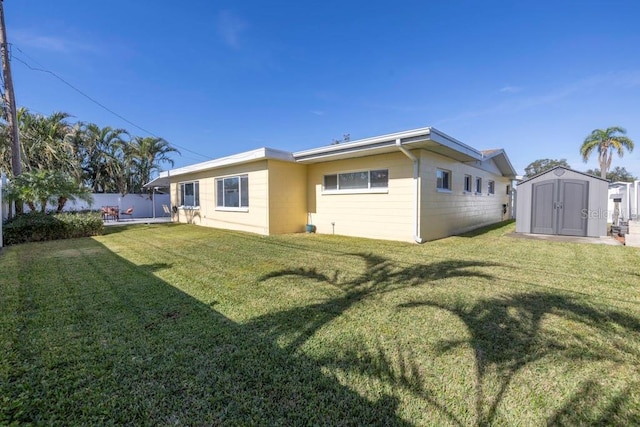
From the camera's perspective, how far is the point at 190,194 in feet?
48.6

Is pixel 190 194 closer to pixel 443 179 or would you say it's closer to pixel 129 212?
pixel 129 212

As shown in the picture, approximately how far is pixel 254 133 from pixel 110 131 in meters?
10.1

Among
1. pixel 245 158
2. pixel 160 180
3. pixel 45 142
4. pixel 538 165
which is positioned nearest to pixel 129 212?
pixel 160 180

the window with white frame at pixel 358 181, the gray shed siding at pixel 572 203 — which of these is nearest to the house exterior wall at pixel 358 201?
the window with white frame at pixel 358 181

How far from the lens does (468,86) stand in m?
11.4

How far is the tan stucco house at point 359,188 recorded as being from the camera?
321 inches

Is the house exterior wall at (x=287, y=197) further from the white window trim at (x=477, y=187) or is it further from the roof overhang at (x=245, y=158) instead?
the white window trim at (x=477, y=187)

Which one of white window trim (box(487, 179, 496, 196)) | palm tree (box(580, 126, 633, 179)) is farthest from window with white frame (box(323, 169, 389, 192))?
palm tree (box(580, 126, 633, 179))

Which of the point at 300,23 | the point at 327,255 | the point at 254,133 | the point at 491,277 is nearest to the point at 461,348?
the point at 491,277

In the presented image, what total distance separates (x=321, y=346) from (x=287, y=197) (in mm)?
8060

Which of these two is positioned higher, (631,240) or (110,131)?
(110,131)

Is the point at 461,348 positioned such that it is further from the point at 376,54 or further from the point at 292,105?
the point at 292,105

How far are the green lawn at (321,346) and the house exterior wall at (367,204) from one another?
3.50 meters

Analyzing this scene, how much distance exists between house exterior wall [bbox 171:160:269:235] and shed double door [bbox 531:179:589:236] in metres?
9.64
